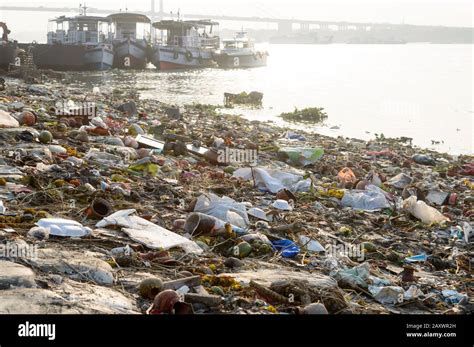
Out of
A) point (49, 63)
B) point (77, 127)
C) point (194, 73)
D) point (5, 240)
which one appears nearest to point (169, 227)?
point (5, 240)

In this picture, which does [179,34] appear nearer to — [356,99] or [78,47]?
[78,47]

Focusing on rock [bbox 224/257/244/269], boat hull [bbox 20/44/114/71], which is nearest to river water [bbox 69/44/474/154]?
boat hull [bbox 20/44/114/71]

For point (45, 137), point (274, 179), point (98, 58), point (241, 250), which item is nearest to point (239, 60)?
point (98, 58)

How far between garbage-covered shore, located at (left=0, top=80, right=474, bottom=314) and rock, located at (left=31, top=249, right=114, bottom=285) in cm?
1

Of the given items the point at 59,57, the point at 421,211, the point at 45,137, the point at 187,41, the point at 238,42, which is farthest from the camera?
the point at 238,42

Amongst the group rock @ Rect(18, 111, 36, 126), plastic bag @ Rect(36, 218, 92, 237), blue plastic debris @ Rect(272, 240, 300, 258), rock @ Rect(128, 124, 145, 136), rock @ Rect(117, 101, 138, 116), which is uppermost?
rock @ Rect(18, 111, 36, 126)

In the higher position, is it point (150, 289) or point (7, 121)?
point (7, 121)

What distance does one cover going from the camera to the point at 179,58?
42.3 m

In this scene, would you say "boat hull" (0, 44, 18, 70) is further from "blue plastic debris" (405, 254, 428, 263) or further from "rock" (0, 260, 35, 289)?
"rock" (0, 260, 35, 289)

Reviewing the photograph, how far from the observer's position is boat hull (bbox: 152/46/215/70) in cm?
4088

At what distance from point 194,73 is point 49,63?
1121 centimetres

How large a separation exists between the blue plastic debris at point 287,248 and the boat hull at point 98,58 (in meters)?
31.8

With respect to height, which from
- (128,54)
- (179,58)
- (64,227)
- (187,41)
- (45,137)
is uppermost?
(187,41)

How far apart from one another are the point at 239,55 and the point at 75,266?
4677 centimetres
